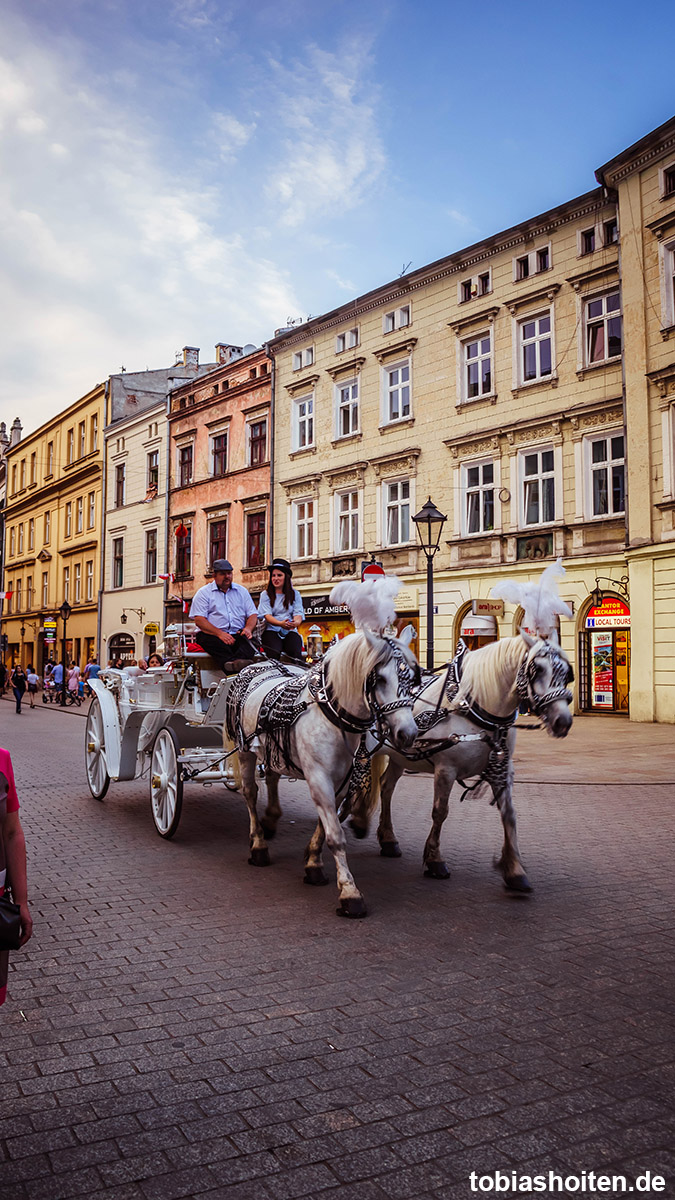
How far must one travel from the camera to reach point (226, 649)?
8.47 meters

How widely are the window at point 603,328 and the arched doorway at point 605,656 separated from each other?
5893 millimetres

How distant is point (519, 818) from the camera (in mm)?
9398

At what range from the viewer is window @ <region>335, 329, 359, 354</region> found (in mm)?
29781

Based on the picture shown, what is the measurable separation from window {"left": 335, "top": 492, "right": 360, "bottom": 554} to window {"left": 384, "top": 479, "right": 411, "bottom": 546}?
1.39 m

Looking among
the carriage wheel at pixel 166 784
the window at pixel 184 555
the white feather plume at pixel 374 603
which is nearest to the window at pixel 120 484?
the window at pixel 184 555

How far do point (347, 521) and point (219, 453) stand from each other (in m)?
8.85

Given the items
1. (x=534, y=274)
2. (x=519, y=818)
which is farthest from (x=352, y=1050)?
(x=534, y=274)

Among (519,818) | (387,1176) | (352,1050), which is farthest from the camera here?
(519,818)

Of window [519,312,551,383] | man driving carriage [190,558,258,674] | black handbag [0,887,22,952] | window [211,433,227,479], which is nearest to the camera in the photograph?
black handbag [0,887,22,952]

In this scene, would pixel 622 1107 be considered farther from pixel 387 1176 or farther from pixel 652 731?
pixel 652 731

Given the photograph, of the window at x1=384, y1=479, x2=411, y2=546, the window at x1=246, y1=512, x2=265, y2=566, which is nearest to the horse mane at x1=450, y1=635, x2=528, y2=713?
the window at x1=384, y1=479, x2=411, y2=546

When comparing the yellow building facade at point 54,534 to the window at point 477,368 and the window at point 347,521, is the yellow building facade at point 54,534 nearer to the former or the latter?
the window at point 347,521

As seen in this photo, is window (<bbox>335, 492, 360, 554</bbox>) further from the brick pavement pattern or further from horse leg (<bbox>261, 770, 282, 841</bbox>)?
the brick pavement pattern

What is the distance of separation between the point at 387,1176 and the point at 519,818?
694cm
